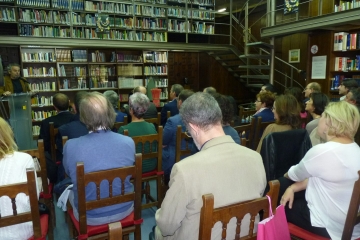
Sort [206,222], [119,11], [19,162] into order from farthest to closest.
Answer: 1. [119,11]
2. [19,162]
3. [206,222]

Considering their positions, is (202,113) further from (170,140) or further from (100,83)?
(100,83)

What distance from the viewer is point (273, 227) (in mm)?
1074

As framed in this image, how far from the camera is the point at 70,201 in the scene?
1.89 metres

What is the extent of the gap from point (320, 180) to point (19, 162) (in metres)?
1.64

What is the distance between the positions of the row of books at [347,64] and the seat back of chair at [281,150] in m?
3.70

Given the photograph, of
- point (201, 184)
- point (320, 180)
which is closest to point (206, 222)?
point (201, 184)

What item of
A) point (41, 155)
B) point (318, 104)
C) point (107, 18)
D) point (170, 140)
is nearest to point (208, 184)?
point (41, 155)

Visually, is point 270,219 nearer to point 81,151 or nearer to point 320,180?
point 320,180

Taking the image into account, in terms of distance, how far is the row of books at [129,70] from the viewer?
6.93 m

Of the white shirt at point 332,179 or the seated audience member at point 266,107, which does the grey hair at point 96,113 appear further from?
Result: the seated audience member at point 266,107

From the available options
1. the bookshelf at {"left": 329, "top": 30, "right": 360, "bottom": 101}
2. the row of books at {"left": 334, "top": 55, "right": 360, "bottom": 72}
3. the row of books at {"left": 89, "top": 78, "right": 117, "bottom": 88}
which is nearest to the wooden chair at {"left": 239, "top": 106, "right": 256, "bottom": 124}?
the bookshelf at {"left": 329, "top": 30, "right": 360, "bottom": 101}

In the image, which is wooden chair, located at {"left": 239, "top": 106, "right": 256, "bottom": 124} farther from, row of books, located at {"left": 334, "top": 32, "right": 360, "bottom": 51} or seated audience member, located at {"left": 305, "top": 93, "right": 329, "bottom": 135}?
row of books, located at {"left": 334, "top": 32, "right": 360, "bottom": 51}

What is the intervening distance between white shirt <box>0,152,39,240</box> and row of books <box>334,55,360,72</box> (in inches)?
208

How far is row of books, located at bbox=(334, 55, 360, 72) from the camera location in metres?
4.85
